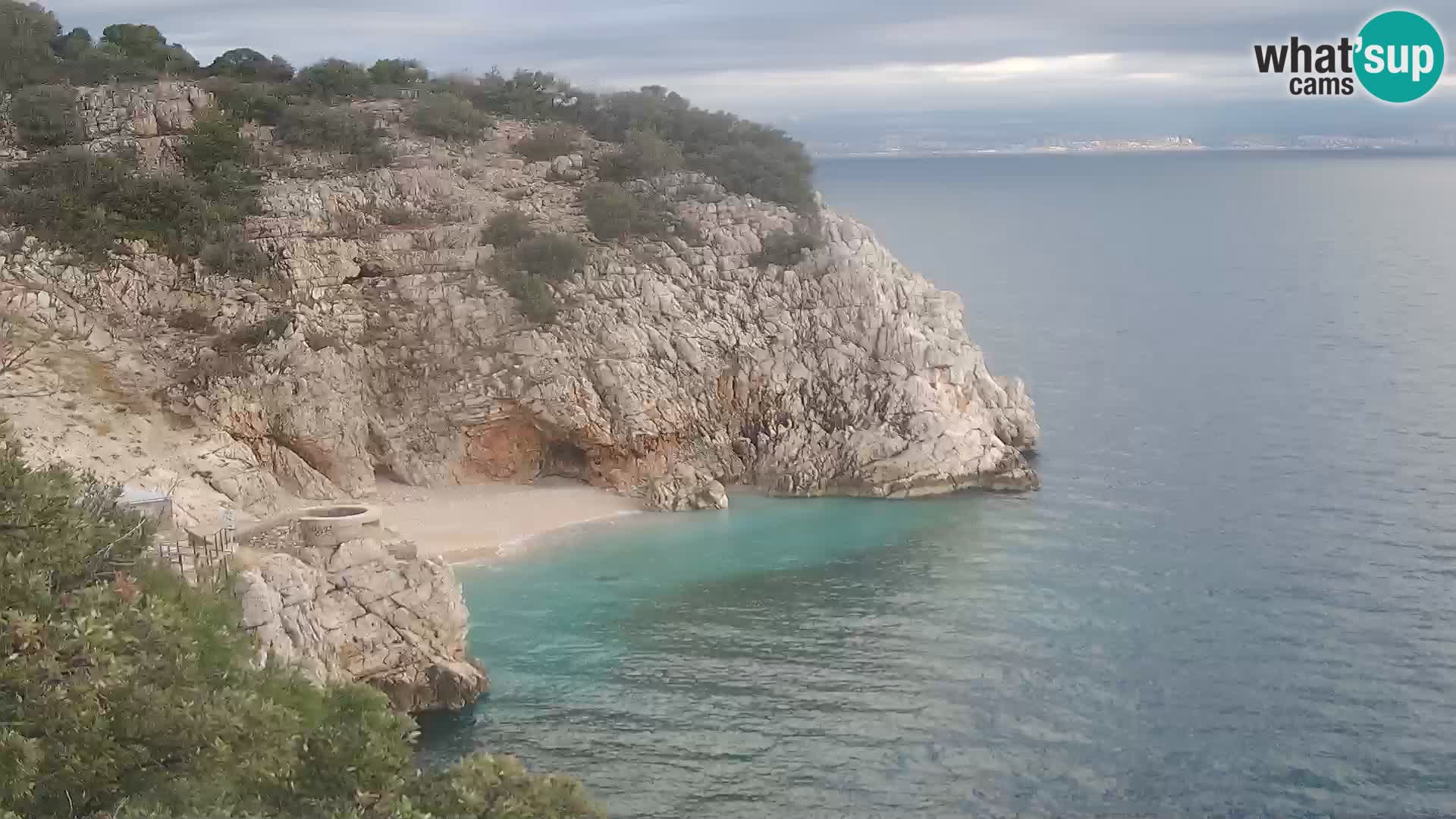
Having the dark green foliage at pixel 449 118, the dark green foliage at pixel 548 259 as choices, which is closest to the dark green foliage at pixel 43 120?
the dark green foliage at pixel 449 118

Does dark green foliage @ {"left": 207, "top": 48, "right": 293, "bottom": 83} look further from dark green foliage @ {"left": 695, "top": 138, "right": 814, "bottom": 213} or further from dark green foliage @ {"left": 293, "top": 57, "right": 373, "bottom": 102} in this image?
dark green foliage @ {"left": 695, "top": 138, "right": 814, "bottom": 213}

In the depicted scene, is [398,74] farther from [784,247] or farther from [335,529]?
[335,529]

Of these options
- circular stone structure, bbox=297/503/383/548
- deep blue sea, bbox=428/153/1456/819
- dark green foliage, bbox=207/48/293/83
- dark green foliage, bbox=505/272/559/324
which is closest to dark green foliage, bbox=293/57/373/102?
dark green foliage, bbox=207/48/293/83

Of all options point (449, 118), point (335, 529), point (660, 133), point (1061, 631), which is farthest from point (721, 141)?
point (335, 529)

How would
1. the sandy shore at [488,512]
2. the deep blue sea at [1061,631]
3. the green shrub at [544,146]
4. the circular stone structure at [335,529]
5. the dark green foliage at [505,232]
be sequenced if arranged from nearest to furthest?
the deep blue sea at [1061,631]
the circular stone structure at [335,529]
the sandy shore at [488,512]
the dark green foliage at [505,232]
the green shrub at [544,146]

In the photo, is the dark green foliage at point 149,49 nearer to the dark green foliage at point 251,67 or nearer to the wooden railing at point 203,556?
the dark green foliage at point 251,67

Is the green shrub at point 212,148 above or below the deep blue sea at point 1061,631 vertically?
above

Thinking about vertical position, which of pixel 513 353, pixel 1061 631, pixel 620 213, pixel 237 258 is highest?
pixel 620 213
